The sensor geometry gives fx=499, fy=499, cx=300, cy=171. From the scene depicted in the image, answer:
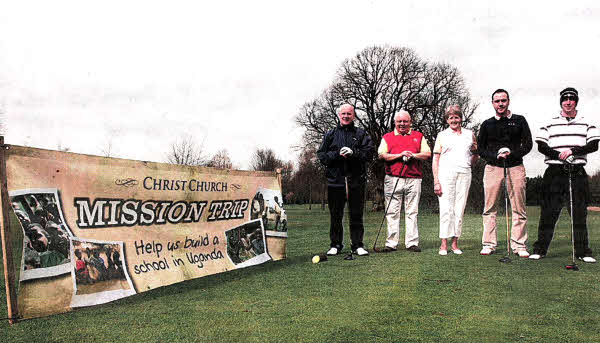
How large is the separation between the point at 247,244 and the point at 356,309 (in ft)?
8.71

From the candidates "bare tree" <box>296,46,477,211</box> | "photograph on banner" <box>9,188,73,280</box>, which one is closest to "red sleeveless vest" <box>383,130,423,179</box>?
"photograph on banner" <box>9,188,73,280</box>

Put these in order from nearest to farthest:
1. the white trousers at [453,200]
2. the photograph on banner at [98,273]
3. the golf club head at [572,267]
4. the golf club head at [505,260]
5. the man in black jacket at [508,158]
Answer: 1. the photograph on banner at [98,273]
2. the golf club head at [572,267]
3. the golf club head at [505,260]
4. the man in black jacket at [508,158]
5. the white trousers at [453,200]

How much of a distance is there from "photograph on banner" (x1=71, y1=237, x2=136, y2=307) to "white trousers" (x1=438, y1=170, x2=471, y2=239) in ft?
13.7

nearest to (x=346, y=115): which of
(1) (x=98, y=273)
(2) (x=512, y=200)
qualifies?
(2) (x=512, y=200)

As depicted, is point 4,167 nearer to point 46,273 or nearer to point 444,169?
point 46,273

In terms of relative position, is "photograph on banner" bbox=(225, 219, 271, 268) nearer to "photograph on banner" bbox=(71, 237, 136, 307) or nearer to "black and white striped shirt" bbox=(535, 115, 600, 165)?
"photograph on banner" bbox=(71, 237, 136, 307)

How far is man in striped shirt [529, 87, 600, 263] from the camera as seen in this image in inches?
239

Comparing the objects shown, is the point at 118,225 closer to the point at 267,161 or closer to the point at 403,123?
the point at 403,123

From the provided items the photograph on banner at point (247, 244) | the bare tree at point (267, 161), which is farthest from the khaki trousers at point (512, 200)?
the bare tree at point (267, 161)

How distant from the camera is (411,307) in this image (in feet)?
12.3

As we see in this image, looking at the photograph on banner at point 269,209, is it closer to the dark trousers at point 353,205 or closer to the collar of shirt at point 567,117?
the dark trousers at point 353,205

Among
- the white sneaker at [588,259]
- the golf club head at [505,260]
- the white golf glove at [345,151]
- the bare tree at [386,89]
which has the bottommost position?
the white sneaker at [588,259]

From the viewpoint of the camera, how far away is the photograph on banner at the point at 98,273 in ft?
13.1

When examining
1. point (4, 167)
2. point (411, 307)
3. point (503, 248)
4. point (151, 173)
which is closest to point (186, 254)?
point (151, 173)
